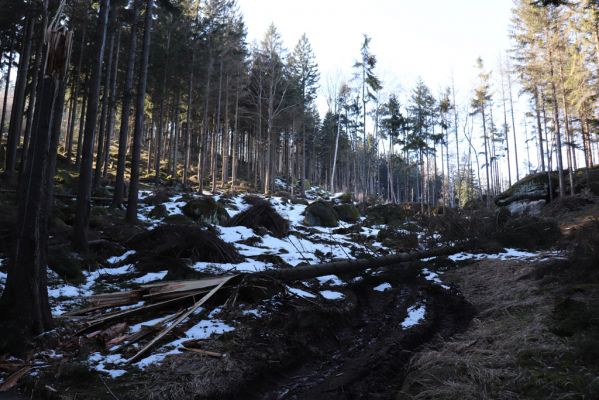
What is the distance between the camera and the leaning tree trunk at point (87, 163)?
8.89m

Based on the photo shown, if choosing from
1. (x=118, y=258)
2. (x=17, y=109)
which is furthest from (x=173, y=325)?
(x=17, y=109)

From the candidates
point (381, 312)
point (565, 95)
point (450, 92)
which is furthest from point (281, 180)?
point (381, 312)

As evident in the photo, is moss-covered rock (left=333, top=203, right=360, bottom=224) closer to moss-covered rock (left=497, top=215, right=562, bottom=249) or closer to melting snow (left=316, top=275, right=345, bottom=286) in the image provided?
moss-covered rock (left=497, top=215, right=562, bottom=249)

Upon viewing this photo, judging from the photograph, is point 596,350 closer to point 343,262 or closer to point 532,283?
point 532,283

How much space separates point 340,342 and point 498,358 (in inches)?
88.3

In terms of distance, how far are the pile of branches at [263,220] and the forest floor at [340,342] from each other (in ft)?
18.0

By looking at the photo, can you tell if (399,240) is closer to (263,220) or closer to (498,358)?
(263,220)

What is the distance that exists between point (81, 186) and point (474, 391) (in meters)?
10.5

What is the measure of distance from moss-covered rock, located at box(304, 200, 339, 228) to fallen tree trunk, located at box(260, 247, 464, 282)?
752 cm

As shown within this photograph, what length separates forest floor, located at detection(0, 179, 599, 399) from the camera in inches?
129

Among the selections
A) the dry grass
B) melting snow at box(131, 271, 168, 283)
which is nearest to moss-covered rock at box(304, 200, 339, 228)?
melting snow at box(131, 271, 168, 283)

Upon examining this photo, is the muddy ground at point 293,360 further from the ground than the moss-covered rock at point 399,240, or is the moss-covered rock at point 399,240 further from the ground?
the moss-covered rock at point 399,240

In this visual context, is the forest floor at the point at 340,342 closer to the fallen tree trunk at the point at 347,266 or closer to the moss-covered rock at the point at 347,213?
the fallen tree trunk at the point at 347,266

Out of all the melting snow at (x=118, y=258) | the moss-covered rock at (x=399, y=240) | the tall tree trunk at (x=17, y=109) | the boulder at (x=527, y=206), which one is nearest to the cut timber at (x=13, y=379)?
the melting snow at (x=118, y=258)
